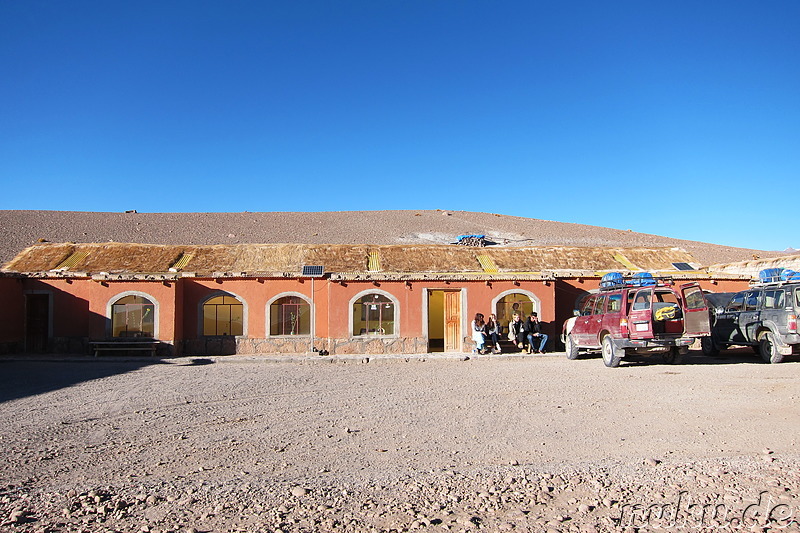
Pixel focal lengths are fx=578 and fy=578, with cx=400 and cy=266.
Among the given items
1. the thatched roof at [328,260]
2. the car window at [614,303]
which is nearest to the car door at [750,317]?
the car window at [614,303]

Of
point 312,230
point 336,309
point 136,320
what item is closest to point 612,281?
point 336,309

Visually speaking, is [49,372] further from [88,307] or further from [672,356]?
[672,356]

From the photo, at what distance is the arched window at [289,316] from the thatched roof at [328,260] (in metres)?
1.05

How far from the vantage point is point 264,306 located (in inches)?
805

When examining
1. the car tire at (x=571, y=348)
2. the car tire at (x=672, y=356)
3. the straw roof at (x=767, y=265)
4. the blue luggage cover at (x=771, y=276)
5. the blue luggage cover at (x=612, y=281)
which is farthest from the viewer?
the straw roof at (x=767, y=265)

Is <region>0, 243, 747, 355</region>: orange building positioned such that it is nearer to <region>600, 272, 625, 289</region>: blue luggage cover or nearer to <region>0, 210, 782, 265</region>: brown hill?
<region>600, 272, 625, 289</region>: blue luggage cover

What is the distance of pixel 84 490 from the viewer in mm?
5461

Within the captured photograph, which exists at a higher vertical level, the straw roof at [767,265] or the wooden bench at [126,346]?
the straw roof at [767,265]

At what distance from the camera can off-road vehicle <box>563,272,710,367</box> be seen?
47.3 ft

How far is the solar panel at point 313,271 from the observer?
66.0 feet

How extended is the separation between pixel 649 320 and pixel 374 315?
9.22m

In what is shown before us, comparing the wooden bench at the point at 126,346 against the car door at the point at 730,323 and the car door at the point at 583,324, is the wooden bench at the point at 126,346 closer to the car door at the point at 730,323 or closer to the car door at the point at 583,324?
the car door at the point at 583,324

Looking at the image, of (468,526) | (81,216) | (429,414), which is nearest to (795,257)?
(429,414)

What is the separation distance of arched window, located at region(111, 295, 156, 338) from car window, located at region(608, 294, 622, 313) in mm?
14648
